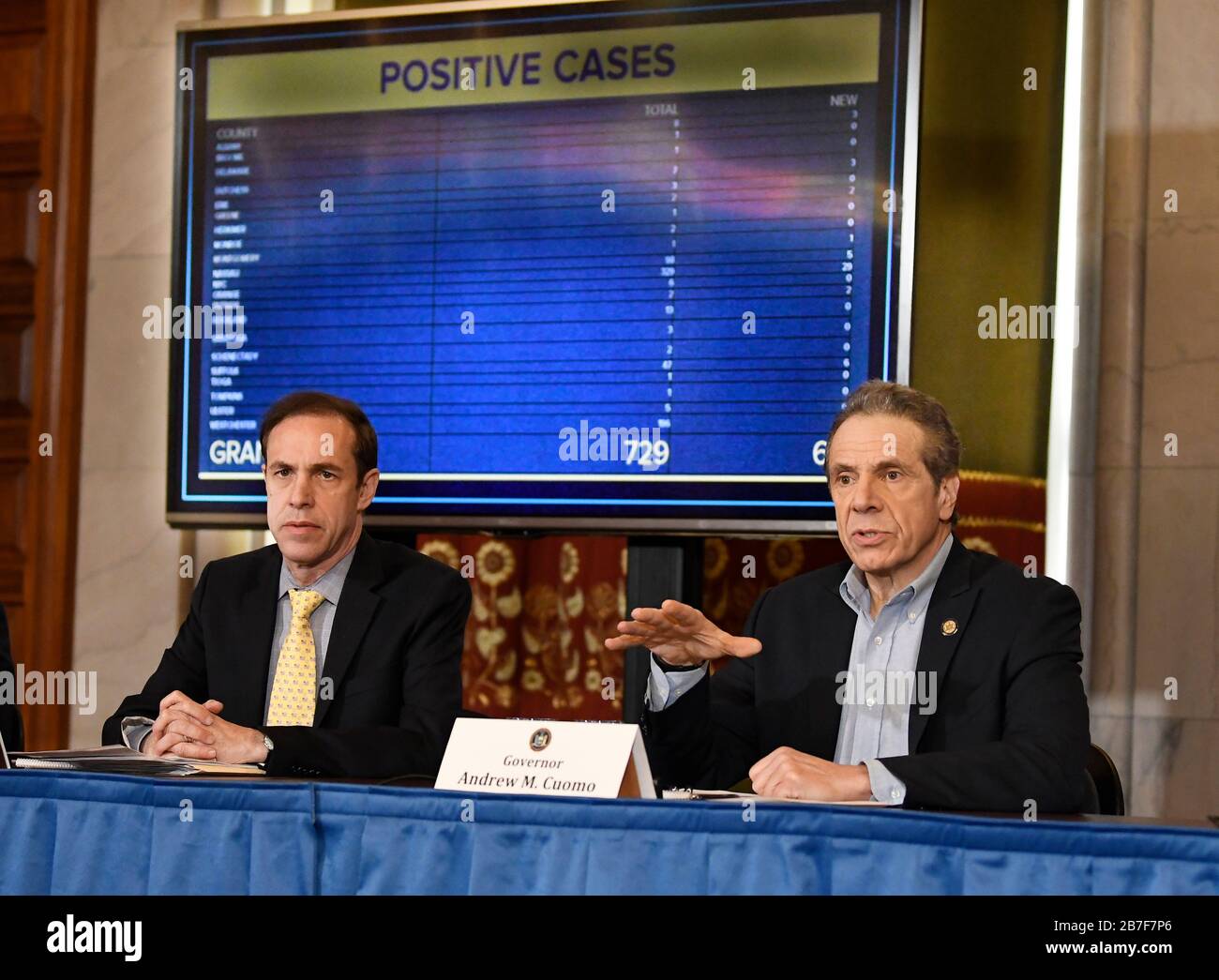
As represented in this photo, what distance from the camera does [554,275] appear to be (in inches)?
157

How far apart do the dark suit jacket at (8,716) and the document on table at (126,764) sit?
0.51m

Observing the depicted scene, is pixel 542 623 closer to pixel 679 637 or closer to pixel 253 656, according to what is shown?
pixel 253 656

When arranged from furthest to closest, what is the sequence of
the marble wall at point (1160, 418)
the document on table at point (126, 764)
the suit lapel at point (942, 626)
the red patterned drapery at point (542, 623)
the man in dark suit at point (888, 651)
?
the red patterned drapery at point (542, 623)
the marble wall at point (1160, 418)
the suit lapel at point (942, 626)
the man in dark suit at point (888, 651)
the document on table at point (126, 764)

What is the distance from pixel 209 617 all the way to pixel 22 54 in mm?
2931

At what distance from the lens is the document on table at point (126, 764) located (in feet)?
7.71

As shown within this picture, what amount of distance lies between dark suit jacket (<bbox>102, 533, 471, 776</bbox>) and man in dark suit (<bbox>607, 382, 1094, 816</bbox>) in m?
0.57

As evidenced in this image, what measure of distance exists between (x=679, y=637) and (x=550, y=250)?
173cm

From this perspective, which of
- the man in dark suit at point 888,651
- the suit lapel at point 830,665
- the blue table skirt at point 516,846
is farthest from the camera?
the suit lapel at point 830,665

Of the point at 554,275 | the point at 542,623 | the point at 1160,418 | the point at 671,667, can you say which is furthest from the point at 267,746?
the point at 1160,418

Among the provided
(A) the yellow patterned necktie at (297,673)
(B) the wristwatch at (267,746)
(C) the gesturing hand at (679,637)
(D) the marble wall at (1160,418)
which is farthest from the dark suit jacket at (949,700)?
(D) the marble wall at (1160,418)

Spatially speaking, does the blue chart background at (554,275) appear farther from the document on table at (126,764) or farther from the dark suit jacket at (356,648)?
the document on table at (126,764)

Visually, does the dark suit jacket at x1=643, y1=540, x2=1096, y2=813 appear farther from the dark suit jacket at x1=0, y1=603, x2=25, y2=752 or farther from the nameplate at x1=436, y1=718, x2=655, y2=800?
the dark suit jacket at x1=0, y1=603, x2=25, y2=752

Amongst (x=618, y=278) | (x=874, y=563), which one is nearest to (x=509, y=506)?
(x=618, y=278)
